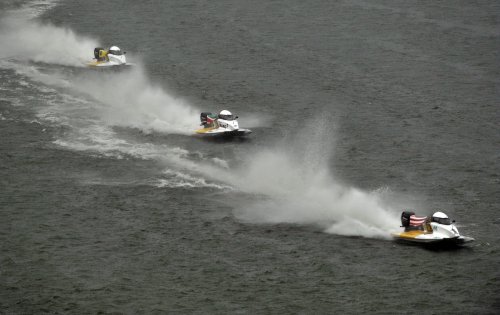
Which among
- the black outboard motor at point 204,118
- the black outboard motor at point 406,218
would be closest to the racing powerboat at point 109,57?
the black outboard motor at point 204,118

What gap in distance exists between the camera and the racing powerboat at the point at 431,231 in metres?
82.9

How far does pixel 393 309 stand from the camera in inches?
2886

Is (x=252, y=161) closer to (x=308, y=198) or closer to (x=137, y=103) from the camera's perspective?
(x=308, y=198)

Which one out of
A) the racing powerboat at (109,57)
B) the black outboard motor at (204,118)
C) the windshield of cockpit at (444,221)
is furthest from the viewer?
the racing powerboat at (109,57)

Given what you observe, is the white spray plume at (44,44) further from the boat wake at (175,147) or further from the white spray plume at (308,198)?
the white spray plume at (308,198)

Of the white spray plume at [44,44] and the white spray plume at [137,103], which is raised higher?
the white spray plume at [44,44]

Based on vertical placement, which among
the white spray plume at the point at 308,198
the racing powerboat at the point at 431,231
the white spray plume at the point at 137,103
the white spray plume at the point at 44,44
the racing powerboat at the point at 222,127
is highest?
the white spray plume at the point at 44,44

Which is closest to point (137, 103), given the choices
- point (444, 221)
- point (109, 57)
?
point (109, 57)

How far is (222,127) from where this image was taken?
375 feet

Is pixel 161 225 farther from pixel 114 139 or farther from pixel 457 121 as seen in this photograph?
pixel 457 121

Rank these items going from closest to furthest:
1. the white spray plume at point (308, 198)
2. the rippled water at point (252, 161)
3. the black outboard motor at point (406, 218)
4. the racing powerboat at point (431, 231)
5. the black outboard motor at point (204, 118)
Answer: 1. the rippled water at point (252, 161)
2. the racing powerboat at point (431, 231)
3. the black outboard motor at point (406, 218)
4. the white spray plume at point (308, 198)
5. the black outboard motor at point (204, 118)

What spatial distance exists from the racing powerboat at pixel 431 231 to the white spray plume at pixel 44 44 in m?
83.4

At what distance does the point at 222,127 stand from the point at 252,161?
9771mm

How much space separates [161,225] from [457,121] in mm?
52307
